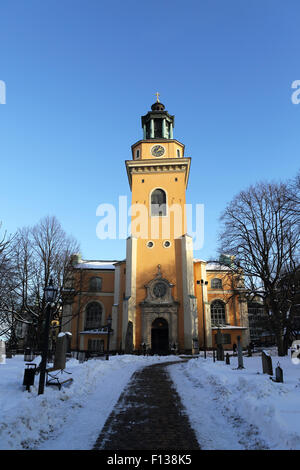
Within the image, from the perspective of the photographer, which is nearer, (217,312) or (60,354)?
(60,354)

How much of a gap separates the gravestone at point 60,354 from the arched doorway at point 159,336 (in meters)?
21.7

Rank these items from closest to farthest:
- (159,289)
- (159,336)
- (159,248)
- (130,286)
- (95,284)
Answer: (159,336), (159,289), (130,286), (159,248), (95,284)

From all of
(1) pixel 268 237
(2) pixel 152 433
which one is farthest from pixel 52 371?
(1) pixel 268 237

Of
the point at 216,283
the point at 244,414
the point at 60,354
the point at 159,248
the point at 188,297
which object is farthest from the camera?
the point at 216,283

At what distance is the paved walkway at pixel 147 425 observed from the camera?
5.20m

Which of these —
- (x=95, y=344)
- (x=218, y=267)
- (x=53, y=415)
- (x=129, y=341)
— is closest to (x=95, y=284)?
(x=95, y=344)

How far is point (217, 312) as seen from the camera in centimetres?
3984

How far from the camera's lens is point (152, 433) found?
5820 millimetres

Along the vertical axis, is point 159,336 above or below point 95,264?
below

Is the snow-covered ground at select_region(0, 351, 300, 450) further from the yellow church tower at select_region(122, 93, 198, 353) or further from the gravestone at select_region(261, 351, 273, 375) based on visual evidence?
the yellow church tower at select_region(122, 93, 198, 353)

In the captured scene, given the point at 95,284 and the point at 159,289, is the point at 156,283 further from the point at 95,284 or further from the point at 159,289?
the point at 95,284

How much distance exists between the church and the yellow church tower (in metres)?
0.10

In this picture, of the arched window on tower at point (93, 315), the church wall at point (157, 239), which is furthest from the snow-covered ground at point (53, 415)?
the arched window on tower at point (93, 315)

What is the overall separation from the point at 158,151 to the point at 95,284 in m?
19.5
